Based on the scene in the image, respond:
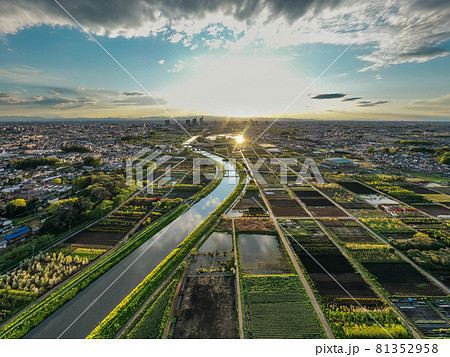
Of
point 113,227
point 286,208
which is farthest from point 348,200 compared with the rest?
point 113,227

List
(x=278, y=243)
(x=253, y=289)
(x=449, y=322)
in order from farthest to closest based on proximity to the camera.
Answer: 1. (x=278, y=243)
2. (x=253, y=289)
3. (x=449, y=322)

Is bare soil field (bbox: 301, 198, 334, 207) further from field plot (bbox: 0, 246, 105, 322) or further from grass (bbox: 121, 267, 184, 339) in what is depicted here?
field plot (bbox: 0, 246, 105, 322)

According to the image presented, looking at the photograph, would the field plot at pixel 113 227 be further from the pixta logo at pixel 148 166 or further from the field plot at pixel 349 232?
the field plot at pixel 349 232

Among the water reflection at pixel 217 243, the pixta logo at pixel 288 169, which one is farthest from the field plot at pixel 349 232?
the pixta logo at pixel 288 169

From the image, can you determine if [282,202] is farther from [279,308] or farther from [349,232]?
[279,308]

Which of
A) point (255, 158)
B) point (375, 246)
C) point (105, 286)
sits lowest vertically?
point (105, 286)

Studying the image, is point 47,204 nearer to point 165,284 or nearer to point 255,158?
point 165,284

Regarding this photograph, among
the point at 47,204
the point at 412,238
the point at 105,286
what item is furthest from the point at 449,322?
the point at 47,204
